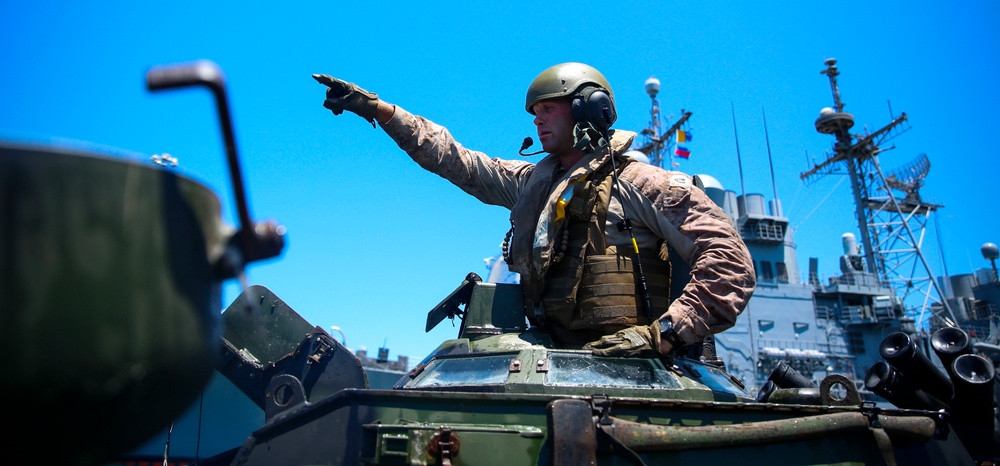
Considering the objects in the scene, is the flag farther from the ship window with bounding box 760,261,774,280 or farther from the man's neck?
the man's neck

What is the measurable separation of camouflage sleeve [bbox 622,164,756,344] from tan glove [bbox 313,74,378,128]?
174cm

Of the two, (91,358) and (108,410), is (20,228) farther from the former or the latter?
(108,410)

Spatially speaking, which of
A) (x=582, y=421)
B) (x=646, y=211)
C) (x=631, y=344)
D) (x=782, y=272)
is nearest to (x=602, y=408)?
(x=582, y=421)

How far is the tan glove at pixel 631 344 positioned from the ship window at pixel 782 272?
31642 millimetres

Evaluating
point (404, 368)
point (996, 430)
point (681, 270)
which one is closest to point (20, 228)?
point (681, 270)

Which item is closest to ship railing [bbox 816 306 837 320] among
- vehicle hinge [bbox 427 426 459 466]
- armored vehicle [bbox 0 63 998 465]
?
armored vehicle [bbox 0 63 998 465]

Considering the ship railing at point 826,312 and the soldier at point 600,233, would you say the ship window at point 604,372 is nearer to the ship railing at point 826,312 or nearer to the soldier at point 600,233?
the soldier at point 600,233

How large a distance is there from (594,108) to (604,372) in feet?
5.80

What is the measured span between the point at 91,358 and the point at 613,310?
344 cm

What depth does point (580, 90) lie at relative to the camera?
4.94 meters

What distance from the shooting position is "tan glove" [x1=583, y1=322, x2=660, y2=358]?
3912mm

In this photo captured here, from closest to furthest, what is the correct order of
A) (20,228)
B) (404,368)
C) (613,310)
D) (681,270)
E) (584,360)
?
(20,228)
(584,360)
(613,310)
(681,270)
(404,368)

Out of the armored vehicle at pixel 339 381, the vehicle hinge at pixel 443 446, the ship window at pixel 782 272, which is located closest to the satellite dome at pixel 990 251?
the ship window at pixel 782 272

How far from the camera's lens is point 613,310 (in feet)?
14.3
